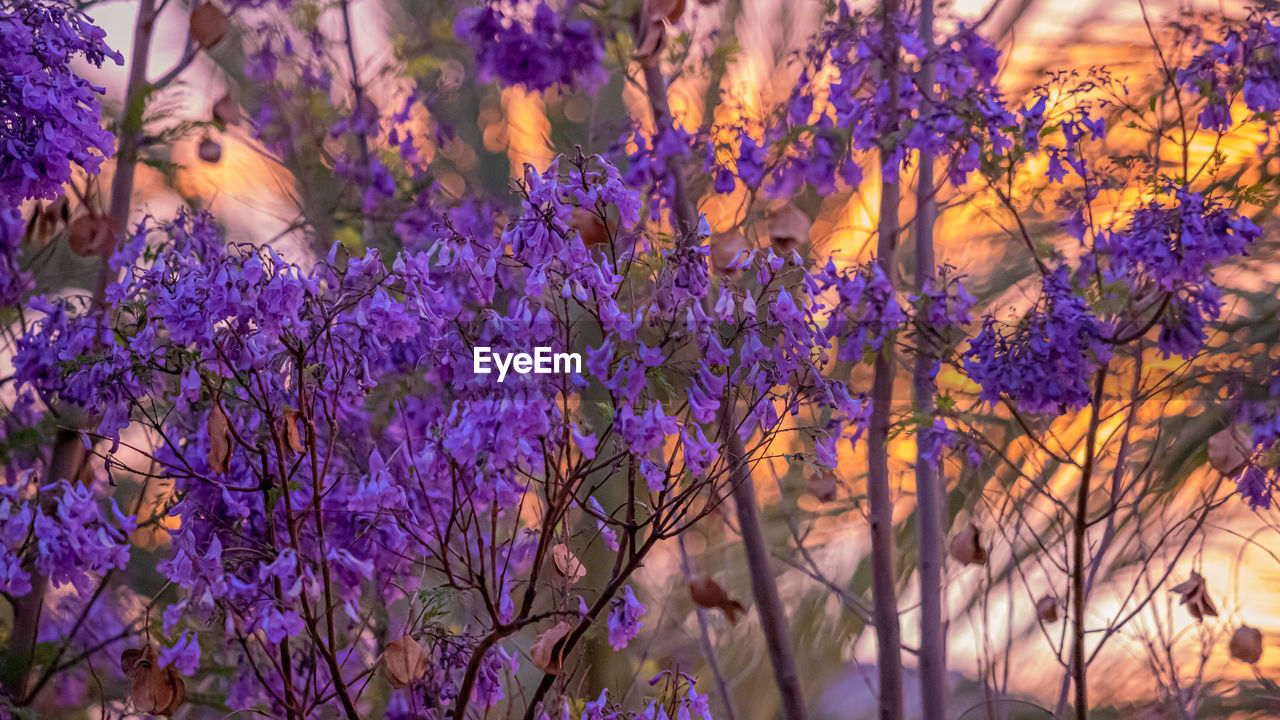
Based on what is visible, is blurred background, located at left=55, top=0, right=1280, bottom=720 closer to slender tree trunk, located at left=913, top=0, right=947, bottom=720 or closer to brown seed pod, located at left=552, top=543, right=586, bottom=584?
slender tree trunk, located at left=913, top=0, right=947, bottom=720

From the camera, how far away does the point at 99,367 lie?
1.24m

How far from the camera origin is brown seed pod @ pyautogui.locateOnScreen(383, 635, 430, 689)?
1.12 meters

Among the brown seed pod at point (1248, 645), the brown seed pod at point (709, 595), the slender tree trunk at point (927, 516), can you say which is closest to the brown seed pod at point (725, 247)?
the slender tree trunk at point (927, 516)

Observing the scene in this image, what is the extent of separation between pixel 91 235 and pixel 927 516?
64.0 inches

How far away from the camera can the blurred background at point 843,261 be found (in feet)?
7.48

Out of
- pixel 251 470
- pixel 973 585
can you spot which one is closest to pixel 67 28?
pixel 251 470

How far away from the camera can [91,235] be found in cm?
174

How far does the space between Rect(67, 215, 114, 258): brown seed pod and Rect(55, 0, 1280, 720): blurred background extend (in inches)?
15.2

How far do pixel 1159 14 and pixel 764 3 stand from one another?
0.98m

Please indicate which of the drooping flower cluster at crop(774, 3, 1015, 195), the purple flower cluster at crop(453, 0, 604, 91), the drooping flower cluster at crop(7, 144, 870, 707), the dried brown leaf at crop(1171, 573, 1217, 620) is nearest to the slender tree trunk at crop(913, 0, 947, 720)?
the drooping flower cluster at crop(774, 3, 1015, 195)

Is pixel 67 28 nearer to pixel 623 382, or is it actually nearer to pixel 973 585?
pixel 623 382

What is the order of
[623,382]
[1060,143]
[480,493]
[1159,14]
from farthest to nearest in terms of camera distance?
1. [1159,14]
2. [1060,143]
3. [480,493]
4. [623,382]

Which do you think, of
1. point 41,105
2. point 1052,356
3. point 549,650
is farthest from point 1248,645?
point 41,105

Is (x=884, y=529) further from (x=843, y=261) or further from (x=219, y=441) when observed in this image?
(x=219, y=441)
